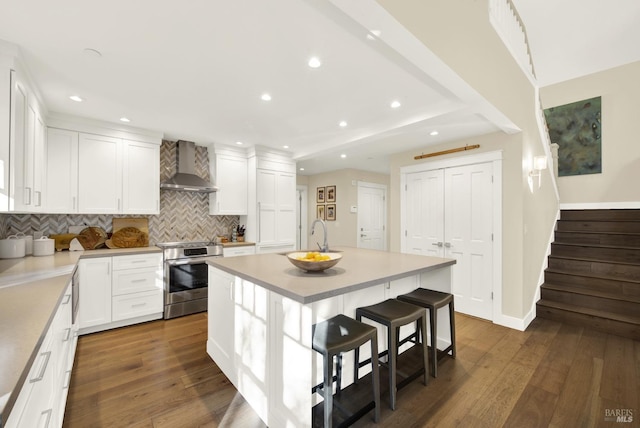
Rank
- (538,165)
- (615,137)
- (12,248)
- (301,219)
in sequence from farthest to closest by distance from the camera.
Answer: (301,219) < (615,137) < (538,165) < (12,248)

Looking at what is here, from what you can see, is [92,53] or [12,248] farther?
[12,248]

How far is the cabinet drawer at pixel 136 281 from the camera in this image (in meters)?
3.22

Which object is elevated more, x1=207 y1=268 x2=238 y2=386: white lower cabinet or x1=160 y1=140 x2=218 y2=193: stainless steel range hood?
x1=160 y1=140 x2=218 y2=193: stainless steel range hood

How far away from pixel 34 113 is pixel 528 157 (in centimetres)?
525

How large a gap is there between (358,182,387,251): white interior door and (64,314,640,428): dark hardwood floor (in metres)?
3.87

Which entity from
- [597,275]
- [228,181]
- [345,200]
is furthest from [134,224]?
[597,275]

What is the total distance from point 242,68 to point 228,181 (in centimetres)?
246

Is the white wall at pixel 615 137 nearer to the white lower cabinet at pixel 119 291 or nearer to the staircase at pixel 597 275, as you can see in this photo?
the staircase at pixel 597 275

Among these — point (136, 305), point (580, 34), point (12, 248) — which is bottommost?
point (136, 305)

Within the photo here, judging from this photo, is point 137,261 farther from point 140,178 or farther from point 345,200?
point 345,200

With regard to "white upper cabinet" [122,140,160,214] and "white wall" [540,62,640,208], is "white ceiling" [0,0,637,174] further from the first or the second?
"white wall" [540,62,640,208]

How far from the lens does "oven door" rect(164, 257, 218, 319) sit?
353 centimetres

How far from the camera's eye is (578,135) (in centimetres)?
493

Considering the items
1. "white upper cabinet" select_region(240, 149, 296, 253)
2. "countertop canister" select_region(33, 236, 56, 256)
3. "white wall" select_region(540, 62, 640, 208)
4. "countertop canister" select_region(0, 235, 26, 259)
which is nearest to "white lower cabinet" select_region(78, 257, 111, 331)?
"countertop canister" select_region(33, 236, 56, 256)
